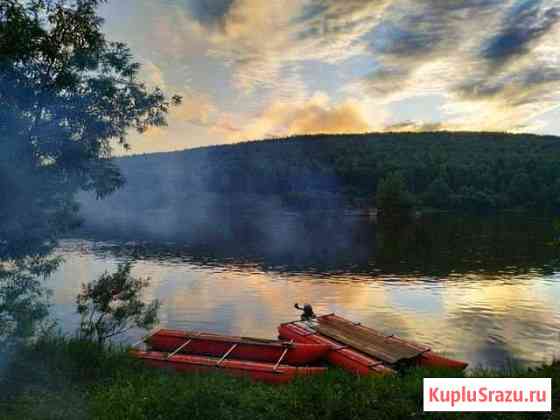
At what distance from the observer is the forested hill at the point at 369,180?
14525 cm

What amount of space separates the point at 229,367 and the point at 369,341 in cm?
675

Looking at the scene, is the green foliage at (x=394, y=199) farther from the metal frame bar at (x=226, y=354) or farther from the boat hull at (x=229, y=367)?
the boat hull at (x=229, y=367)

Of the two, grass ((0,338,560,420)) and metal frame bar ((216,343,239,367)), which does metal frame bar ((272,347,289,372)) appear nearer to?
metal frame bar ((216,343,239,367))

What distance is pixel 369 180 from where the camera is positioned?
554ft

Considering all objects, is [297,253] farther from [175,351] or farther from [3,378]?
[3,378]

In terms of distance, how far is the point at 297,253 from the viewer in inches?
2515

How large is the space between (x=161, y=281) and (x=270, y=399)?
33.9m

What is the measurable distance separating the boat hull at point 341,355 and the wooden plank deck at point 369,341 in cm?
34

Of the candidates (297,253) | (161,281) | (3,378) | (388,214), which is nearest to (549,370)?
(3,378)

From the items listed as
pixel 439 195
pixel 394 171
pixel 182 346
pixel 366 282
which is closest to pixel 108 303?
pixel 182 346

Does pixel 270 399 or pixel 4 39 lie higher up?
pixel 4 39

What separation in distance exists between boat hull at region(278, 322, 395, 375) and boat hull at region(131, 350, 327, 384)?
149 cm

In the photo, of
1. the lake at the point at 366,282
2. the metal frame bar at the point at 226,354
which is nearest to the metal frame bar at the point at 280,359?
the metal frame bar at the point at 226,354

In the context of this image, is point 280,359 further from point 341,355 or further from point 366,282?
point 366,282
